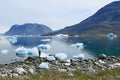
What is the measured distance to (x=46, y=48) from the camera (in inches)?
3059

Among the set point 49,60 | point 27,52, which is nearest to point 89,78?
point 49,60

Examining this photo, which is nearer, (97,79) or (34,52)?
(97,79)

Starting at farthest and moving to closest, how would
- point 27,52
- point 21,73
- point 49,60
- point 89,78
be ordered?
point 27,52 → point 49,60 → point 21,73 → point 89,78

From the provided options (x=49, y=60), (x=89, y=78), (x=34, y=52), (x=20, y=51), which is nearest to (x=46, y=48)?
(x=20, y=51)

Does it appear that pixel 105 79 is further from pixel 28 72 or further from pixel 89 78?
pixel 28 72

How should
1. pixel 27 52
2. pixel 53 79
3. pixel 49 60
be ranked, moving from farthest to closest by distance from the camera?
pixel 27 52 → pixel 49 60 → pixel 53 79

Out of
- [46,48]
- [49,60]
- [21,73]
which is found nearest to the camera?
[21,73]

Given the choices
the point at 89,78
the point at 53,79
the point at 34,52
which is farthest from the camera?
the point at 34,52

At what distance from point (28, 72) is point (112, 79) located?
7.31m

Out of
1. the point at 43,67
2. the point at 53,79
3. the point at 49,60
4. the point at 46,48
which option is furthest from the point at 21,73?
the point at 46,48

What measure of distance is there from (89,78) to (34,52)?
131ft

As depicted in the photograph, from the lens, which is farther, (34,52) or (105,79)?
(34,52)

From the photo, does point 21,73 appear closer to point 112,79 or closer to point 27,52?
point 112,79

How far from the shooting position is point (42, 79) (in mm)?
12602
